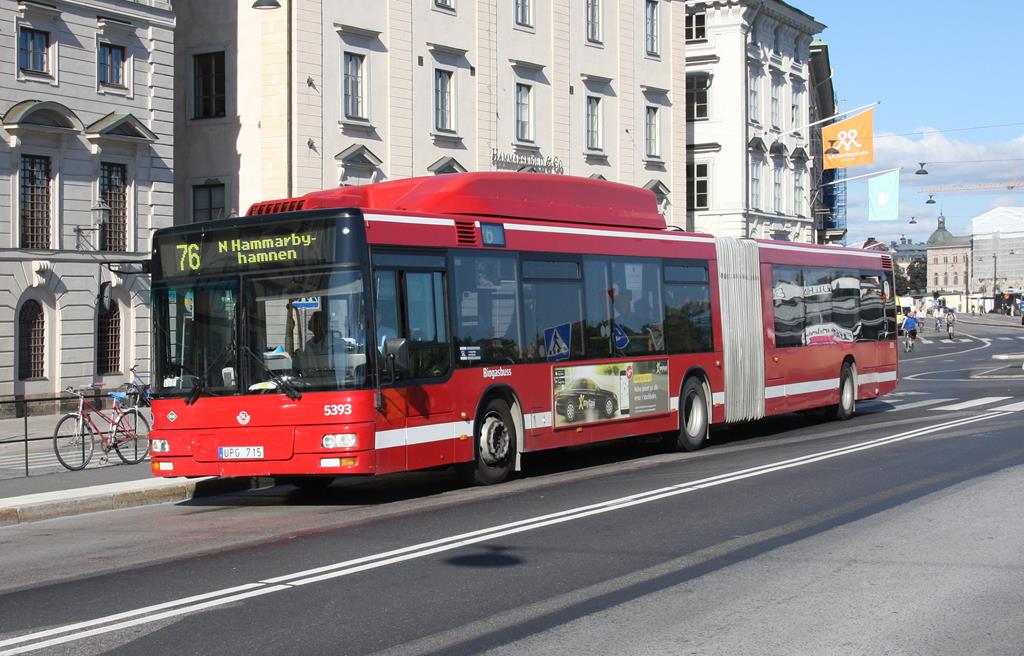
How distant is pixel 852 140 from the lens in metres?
43.0

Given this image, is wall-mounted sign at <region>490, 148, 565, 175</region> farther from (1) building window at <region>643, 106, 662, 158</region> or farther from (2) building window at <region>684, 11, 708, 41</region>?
(2) building window at <region>684, 11, 708, 41</region>

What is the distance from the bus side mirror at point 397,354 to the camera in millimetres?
12906

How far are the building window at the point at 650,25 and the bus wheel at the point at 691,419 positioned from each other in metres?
30.1

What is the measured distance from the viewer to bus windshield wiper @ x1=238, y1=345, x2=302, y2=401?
514 inches

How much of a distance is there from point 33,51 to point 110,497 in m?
18.2

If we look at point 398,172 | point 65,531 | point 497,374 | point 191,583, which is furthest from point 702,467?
point 398,172

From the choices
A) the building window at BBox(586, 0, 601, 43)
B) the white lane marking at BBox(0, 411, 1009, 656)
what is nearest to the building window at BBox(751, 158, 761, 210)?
the building window at BBox(586, 0, 601, 43)

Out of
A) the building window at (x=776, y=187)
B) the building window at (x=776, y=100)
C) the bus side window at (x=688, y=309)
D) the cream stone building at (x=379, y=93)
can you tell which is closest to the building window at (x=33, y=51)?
the cream stone building at (x=379, y=93)

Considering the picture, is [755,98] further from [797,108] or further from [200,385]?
[200,385]

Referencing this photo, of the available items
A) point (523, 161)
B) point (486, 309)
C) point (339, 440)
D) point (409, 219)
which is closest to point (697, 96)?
point (523, 161)

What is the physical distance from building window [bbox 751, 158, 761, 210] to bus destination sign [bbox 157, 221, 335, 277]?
46.9 m

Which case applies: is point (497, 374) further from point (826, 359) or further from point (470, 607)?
point (826, 359)

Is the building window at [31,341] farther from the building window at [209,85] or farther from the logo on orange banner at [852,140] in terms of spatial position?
the logo on orange banner at [852,140]

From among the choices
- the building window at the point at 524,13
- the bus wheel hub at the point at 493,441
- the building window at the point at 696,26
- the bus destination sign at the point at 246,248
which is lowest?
the bus wheel hub at the point at 493,441
